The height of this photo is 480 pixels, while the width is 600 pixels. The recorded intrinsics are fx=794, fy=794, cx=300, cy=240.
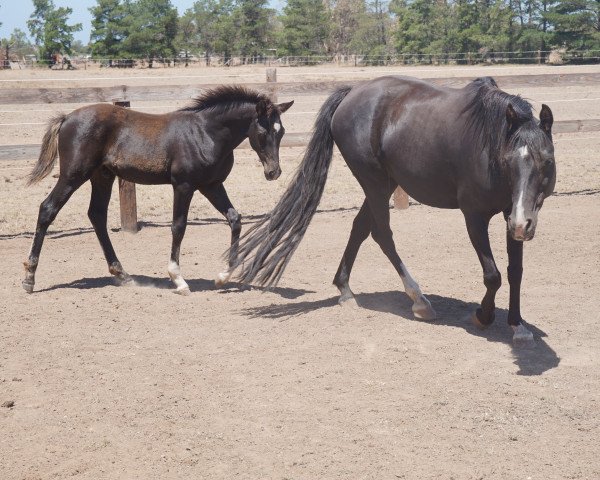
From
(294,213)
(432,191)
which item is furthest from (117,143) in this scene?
(432,191)

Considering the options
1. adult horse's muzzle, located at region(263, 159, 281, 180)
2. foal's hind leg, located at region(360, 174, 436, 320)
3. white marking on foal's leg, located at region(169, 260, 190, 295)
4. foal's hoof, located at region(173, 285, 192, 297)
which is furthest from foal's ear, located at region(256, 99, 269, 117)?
Answer: foal's hoof, located at region(173, 285, 192, 297)

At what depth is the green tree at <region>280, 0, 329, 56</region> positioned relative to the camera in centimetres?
6202

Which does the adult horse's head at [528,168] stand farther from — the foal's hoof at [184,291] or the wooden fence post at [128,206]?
the wooden fence post at [128,206]

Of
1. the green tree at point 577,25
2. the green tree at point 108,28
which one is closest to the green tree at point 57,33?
the green tree at point 108,28

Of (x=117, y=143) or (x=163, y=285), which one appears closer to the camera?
(x=117, y=143)

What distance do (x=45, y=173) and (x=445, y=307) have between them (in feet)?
12.4

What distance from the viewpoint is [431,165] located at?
220 inches

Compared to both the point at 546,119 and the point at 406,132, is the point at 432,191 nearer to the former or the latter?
the point at 406,132

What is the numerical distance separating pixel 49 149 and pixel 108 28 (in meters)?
54.3

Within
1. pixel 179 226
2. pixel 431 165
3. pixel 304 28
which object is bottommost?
pixel 179 226

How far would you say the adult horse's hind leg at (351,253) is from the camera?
6.39 metres

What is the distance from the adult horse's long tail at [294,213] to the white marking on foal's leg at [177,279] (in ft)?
2.14

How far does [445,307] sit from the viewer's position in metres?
6.29

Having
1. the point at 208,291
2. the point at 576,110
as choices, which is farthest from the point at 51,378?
the point at 576,110
